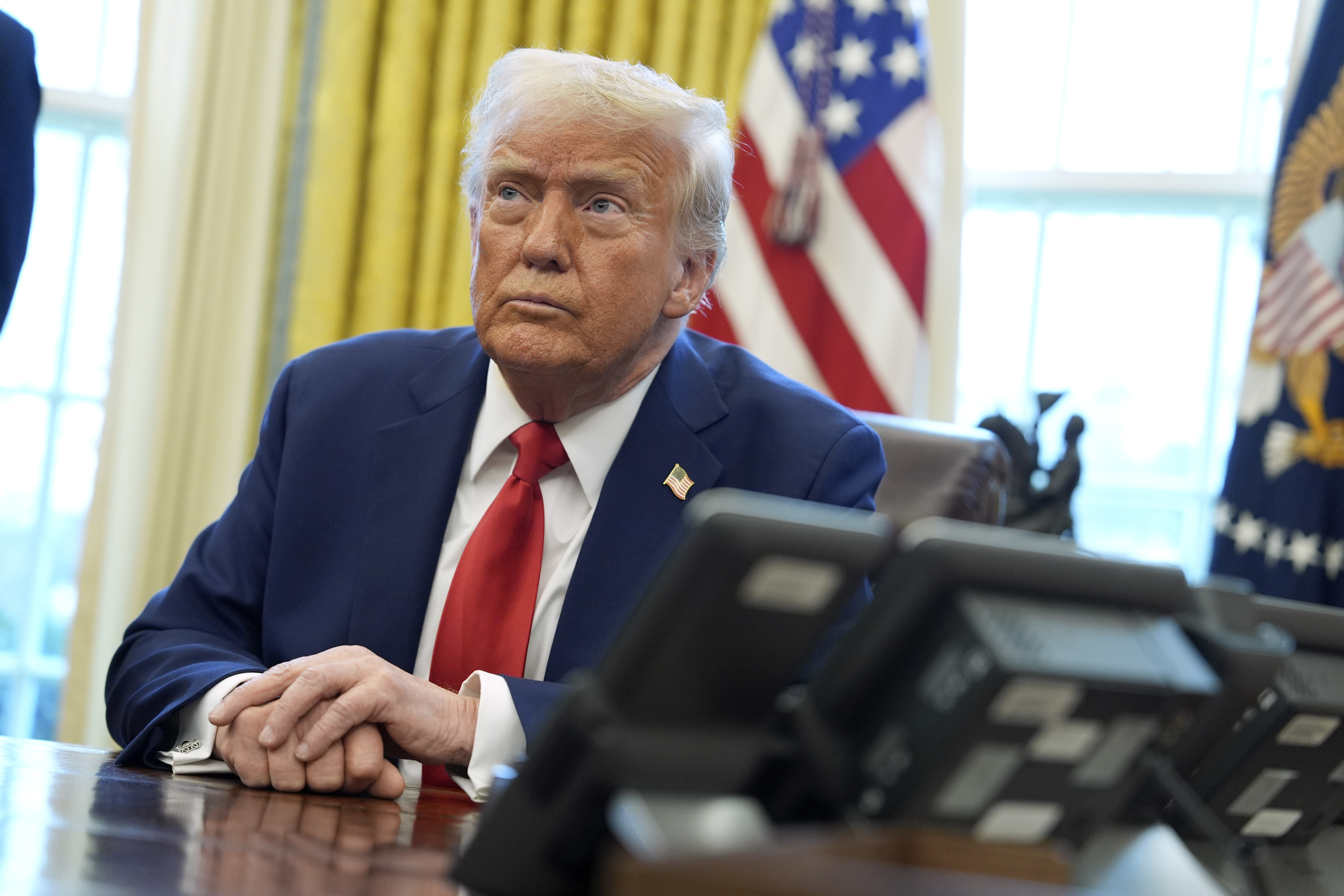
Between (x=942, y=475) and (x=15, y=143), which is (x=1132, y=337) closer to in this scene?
(x=942, y=475)

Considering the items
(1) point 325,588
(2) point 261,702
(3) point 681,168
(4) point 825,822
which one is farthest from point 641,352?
(4) point 825,822

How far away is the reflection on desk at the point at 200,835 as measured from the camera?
2.40 feet

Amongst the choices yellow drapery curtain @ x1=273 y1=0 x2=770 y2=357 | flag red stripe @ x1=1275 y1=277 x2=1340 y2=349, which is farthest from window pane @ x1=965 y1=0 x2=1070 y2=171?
flag red stripe @ x1=1275 y1=277 x2=1340 y2=349

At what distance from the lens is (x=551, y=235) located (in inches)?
64.1

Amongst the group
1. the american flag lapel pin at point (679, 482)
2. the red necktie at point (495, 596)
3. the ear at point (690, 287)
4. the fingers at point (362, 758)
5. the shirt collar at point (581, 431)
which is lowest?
the fingers at point (362, 758)

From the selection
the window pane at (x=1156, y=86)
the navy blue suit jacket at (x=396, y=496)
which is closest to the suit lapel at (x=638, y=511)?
the navy blue suit jacket at (x=396, y=496)

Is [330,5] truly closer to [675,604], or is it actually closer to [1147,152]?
[1147,152]

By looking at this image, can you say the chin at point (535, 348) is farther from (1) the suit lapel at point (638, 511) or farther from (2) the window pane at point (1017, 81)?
(2) the window pane at point (1017, 81)

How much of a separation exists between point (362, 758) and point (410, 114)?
259 cm

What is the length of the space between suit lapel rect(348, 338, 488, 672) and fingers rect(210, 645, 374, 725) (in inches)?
11.8

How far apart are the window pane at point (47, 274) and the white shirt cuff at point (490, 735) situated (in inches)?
114

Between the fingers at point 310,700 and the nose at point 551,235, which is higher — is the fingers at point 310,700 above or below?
below

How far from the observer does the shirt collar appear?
1.68m

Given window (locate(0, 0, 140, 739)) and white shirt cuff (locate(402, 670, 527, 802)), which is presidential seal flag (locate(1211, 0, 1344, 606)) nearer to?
white shirt cuff (locate(402, 670, 527, 802))
